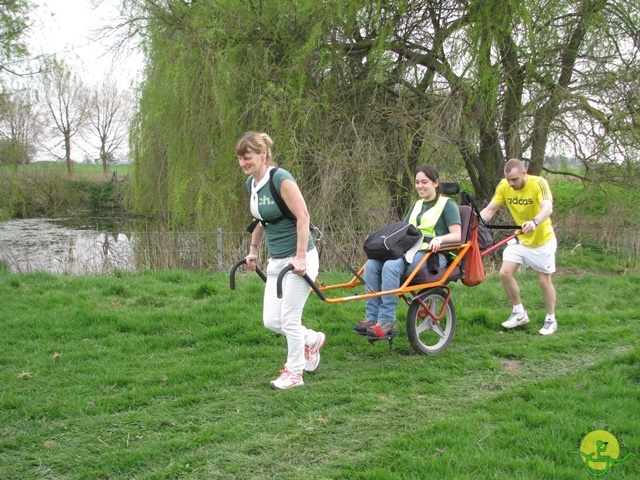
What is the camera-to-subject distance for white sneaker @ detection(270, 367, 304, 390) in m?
4.62

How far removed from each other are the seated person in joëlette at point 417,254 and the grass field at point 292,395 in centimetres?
37

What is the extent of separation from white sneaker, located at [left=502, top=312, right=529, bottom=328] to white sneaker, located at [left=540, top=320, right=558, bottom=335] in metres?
0.22

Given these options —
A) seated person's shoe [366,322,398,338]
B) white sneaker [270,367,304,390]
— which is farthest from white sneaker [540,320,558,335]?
white sneaker [270,367,304,390]

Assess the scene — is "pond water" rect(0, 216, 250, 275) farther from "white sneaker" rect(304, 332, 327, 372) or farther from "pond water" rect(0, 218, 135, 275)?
"white sneaker" rect(304, 332, 327, 372)

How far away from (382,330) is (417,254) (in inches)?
29.8

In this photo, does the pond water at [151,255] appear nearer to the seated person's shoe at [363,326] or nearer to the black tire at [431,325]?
the black tire at [431,325]

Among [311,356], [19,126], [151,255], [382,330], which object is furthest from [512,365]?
[19,126]

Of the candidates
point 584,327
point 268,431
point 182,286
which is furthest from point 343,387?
point 182,286

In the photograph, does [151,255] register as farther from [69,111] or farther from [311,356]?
[69,111]

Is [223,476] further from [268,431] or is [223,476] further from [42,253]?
[42,253]

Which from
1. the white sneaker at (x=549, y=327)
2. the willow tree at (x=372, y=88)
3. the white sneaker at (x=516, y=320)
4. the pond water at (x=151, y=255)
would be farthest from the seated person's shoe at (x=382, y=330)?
the willow tree at (x=372, y=88)

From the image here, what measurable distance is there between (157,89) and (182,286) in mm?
4834

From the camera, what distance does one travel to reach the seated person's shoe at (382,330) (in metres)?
5.04

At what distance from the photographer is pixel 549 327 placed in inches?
242
